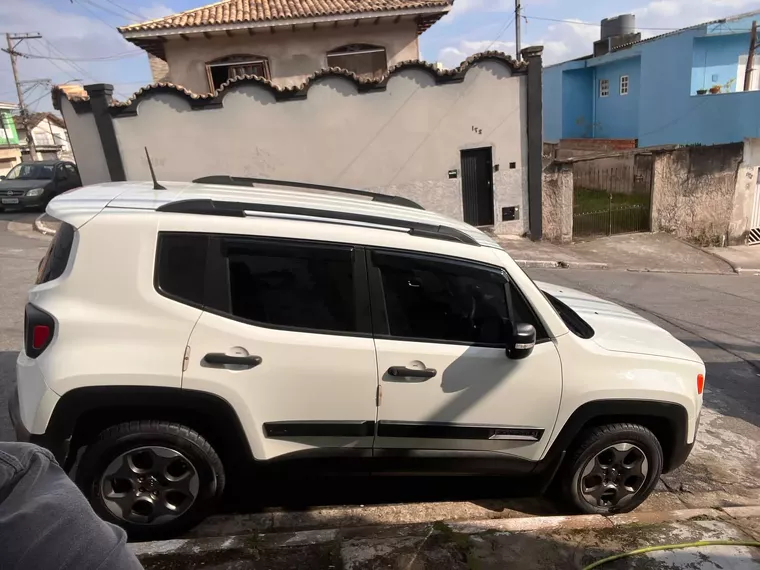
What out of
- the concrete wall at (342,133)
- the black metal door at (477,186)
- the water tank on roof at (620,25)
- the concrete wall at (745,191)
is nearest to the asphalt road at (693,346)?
the black metal door at (477,186)

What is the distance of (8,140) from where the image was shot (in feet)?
138

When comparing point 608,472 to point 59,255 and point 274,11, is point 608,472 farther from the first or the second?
point 274,11

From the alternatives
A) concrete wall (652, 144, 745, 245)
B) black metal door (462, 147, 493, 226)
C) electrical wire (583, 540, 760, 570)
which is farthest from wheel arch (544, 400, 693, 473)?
concrete wall (652, 144, 745, 245)

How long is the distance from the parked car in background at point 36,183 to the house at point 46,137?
32974 millimetres

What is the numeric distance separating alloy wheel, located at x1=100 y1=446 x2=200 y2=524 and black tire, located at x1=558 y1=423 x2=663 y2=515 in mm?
2173

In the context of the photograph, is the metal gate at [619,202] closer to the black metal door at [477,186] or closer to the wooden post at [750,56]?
the black metal door at [477,186]

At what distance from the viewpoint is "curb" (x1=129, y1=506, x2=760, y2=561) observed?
2645 mm

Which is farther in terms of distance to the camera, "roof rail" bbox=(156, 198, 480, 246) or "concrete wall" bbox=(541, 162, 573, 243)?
"concrete wall" bbox=(541, 162, 573, 243)

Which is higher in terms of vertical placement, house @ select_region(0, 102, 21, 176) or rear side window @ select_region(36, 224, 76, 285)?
house @ select_region(0, 102, 21, 176)

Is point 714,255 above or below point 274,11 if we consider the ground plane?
below

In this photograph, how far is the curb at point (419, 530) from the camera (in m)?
2.64

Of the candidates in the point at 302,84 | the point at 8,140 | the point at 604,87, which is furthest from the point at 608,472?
the point at 8,140

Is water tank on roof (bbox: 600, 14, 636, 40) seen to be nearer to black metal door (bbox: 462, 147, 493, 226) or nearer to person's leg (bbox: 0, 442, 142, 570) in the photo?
black metal door (bbox: 462, 147, 493, 226)

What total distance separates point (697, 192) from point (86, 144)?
16.5m
